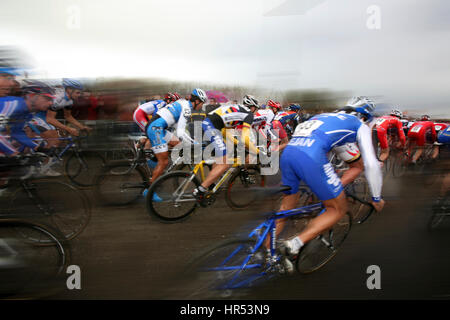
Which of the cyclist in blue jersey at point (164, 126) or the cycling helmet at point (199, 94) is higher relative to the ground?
the cycling helmet at point (199, 94)

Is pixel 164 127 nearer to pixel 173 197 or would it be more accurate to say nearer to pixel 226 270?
pixel 173 197

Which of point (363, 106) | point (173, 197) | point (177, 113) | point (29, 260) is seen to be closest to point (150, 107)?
point (177, 113)

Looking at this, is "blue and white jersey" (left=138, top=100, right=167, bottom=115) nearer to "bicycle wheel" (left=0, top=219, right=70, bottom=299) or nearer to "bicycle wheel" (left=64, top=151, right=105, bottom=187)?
"bicycle wheel" (left=64, top=151, right=105, bottom=187)

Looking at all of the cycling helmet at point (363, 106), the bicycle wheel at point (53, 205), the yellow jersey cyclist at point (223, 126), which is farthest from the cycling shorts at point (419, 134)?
the bicycle wheel at point (53, 205)

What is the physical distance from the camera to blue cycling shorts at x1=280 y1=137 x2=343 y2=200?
2.42 metres

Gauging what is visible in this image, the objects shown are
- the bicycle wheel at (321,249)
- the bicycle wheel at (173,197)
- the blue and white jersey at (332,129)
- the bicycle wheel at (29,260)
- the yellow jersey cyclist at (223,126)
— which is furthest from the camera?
the yellow jersey cyclist at (223,126)

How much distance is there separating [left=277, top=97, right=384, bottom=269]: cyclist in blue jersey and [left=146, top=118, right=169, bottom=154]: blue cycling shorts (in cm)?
256

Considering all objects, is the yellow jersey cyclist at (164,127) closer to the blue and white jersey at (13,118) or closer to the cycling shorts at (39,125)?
the blue and white jersey at (13,118)

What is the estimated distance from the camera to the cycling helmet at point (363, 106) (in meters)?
3.07

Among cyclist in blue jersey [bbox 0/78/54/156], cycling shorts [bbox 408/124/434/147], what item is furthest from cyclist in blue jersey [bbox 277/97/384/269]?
cycling shorts [bbox 408/124/434/147]

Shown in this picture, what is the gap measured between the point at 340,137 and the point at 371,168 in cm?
40

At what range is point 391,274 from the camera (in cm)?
288

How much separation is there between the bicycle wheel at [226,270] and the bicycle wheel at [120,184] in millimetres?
2520

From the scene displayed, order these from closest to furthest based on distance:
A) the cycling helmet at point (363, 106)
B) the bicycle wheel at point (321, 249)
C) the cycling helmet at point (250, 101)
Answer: the bicycle wheel at point (321, 249) → the cycling helmet at point (363, 106) → the cycling helmet at point (250, 101)
